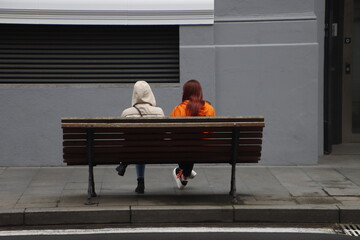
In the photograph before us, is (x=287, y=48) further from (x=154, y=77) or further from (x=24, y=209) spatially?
(x=24, y=209)

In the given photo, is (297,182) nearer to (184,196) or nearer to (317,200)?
(317,200)

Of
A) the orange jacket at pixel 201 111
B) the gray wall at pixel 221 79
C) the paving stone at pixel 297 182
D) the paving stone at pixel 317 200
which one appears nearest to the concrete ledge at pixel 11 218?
the orange jacket at pixel 201 111

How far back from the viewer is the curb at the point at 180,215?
726 centimetres

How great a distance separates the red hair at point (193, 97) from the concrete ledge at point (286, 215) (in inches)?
56.6

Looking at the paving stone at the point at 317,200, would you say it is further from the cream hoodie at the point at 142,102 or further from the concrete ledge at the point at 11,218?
the concrete ledge at the point at 11,218

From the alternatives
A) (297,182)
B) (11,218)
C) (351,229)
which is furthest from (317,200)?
(11,218)

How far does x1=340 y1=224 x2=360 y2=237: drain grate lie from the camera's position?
702 cm

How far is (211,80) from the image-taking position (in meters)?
10.7

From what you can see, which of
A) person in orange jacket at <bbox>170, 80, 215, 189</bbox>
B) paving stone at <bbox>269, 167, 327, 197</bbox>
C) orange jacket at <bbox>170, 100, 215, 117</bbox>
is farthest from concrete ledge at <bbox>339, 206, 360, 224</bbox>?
orange jacket at <bbox>170, 100, 215, 117</bbox>

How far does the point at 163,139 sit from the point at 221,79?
10.6 feet

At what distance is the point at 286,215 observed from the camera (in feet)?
24.5

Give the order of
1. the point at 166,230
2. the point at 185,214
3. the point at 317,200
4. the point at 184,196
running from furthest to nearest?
the point at 184,196 → the point at 317,200 → the point at 185,214 → the point at 166,230

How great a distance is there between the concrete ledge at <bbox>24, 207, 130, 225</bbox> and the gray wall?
3.51 metres

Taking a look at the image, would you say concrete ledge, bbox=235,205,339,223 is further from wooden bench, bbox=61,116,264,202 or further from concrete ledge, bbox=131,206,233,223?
wooden bench, bbox=61,116,264,202
